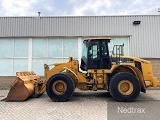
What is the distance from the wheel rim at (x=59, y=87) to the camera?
1123 centimetres

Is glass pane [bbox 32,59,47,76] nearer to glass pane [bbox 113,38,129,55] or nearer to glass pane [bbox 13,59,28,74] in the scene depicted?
glass pane [bbox 13,59,28,74]

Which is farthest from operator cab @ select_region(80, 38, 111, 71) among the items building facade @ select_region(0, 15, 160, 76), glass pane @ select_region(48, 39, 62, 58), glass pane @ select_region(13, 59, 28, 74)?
glass pane @ select_region(13, 59, 28, 74)

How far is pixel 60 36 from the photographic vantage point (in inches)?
667

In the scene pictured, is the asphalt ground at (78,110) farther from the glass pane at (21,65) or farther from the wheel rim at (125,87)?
the glass pane at (21,65)

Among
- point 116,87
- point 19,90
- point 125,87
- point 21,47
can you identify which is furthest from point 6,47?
point 125,87

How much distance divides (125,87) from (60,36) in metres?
7.34

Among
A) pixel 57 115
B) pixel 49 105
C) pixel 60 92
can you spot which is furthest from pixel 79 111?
pixel 60 92

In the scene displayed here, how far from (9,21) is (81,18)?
507 cm

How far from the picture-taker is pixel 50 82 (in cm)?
1127

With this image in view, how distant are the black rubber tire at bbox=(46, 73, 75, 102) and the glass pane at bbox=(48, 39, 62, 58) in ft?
18.9

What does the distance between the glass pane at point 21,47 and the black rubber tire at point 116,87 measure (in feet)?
26.6

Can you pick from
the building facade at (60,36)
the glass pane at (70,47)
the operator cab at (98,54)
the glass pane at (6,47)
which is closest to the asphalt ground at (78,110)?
the operator cab at (98,54)

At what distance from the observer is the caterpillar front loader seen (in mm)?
11055

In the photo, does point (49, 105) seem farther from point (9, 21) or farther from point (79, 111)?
point (9, 21)
